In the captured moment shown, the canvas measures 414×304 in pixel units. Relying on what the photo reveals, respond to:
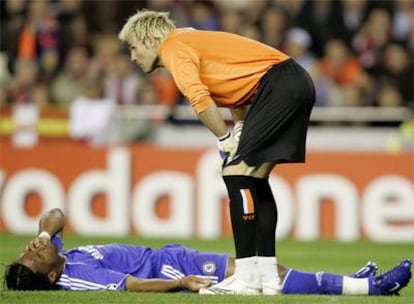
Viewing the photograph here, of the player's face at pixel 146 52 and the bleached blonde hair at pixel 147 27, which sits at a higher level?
the bleached blonde hair at pixel 147 27

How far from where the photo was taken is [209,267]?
8.91 metres

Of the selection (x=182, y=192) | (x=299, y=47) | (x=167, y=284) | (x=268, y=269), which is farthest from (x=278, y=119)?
(x=299, y=47)

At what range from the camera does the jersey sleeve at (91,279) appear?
8.65m

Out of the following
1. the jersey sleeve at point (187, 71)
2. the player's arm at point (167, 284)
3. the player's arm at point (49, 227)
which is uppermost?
the jersey sleeve at point (187, 71)

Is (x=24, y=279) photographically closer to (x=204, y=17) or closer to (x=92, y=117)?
(x=92, y=117)

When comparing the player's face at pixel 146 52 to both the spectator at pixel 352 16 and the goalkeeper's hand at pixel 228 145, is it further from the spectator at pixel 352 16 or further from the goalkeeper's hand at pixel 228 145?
the spectator at pixel 352 16

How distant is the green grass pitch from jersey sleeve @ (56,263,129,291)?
7 cm

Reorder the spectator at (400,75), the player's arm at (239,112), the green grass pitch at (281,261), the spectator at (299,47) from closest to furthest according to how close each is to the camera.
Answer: the green grass pitch at (281,261), the player's arm at (239,112), the spectator at (400,75), the spectator at (299,47)

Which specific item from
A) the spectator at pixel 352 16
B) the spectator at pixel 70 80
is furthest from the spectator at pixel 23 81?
the spectator at pixel 352 16

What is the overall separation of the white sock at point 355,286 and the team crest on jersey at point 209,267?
3.19 ft

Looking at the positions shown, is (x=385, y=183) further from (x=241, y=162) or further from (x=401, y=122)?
(x=241, y=162)

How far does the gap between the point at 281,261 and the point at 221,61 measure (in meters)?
4.84

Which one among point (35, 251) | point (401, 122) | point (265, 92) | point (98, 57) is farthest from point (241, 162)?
point (98, 57)

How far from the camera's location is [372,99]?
59.9ft
